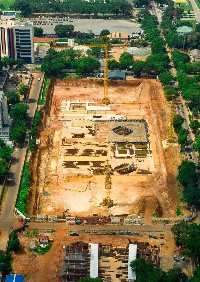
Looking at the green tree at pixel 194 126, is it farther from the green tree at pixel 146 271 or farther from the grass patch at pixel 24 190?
the green tree at pixel 146 271

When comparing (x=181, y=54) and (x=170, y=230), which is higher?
(x=181, y=54)

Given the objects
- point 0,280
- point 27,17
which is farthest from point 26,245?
point 27,17

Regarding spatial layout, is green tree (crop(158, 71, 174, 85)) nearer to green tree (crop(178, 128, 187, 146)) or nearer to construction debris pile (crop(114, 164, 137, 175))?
green tree (crop(178, 128, 187, 146))

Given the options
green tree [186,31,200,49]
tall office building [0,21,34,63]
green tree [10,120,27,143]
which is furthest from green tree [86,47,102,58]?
green tree [10,120,27,143]

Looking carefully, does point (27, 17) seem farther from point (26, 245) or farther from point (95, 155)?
point (26, 245)

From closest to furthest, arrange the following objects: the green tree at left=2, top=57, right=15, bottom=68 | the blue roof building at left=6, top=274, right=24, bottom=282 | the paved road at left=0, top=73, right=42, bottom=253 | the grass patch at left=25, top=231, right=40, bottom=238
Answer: the blue roof building at left=6, top=274, right=24, bottom=282 → the grass patch at left=25, top=231, right=40, bottom=238 → the paved road at left=0, top=73, right=42, bottom=253 → the green tree at left=2, top=57, right=15, bottom=68

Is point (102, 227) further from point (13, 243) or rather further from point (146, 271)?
point (146, 271)
